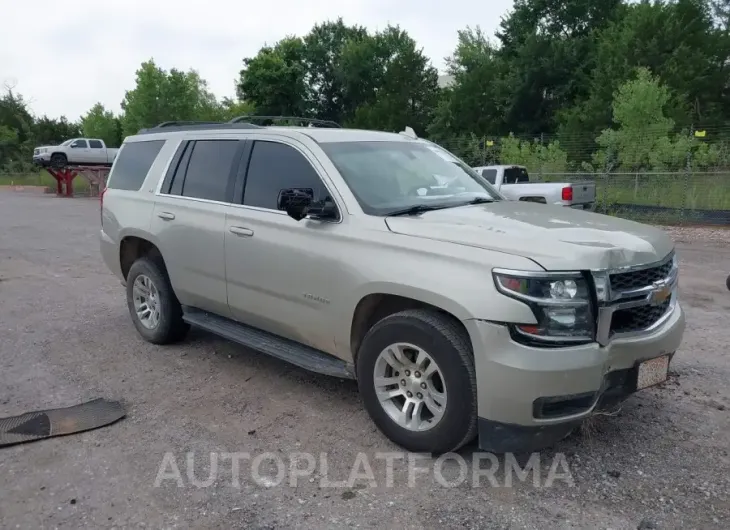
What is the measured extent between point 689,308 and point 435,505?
202 inches

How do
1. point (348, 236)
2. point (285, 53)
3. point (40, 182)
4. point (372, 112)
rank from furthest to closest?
point (285, 53), point (372, 112), point (40, 182), point (348, 236)

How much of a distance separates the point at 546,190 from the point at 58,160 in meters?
26.8

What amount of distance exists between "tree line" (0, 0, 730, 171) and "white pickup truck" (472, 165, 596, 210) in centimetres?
686

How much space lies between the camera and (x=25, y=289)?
859 cm

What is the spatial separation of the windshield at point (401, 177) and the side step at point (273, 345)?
1034 millimetres

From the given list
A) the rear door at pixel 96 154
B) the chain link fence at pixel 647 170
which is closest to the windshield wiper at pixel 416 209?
the chain link fence at pixel 647 170

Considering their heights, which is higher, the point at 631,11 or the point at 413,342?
the point at 631,11

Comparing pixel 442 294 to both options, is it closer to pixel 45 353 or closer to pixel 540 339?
pixel 540 339

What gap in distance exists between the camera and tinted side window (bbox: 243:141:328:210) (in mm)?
4449

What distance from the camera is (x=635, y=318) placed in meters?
3.51

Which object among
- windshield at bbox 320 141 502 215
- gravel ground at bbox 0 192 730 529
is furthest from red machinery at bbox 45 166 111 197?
windshield at bbox 320 141 502 215

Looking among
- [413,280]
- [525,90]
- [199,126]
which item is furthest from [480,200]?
[525,90]

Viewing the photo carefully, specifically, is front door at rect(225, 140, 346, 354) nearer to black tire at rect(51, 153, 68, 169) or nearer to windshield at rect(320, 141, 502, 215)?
windshield at rect(320, 141, 502, 215)

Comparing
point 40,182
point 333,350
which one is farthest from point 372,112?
point 333,350
